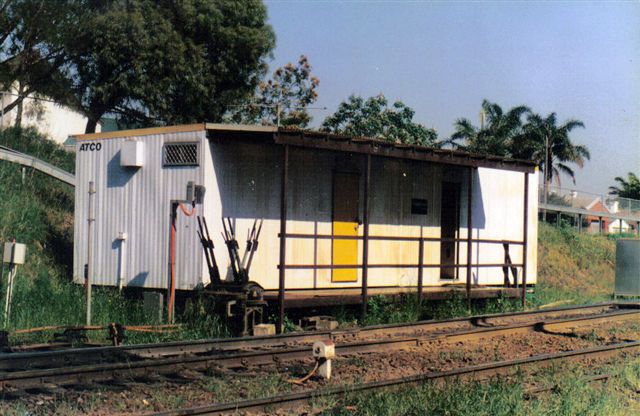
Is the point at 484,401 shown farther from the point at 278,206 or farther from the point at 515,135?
the point at 515,135

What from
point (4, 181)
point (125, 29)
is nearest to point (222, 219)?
point (4, 181)

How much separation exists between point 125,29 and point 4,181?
389 inches

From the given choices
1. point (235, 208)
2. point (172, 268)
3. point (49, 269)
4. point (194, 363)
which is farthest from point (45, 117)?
point (194, 363)

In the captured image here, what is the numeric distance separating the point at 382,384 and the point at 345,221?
25.1 ft

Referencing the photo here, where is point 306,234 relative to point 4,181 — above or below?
below

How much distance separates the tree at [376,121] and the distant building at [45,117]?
11.7 metres

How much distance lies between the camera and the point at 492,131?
4516 cm

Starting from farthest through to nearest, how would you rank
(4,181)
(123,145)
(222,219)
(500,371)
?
(4,181) → (123,145) → (222,219) → (500,371)

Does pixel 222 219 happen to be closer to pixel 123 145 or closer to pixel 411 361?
pixel 123 145

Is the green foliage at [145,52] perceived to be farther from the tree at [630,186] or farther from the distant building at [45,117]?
the tree at [630,186]

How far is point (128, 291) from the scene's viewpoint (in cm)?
1448

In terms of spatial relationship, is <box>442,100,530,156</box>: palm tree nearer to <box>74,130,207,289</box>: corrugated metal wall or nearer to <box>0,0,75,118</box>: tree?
<box>0,0,75,118</box>: tree

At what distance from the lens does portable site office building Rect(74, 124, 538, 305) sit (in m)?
13.5

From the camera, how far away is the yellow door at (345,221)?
15578mm
